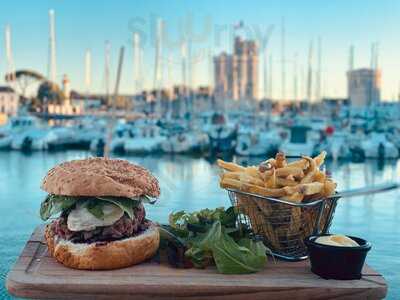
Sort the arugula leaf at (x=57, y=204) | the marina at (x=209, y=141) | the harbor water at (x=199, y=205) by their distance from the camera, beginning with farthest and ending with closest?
the marina at (x=209, y=141)
the harbor water at (x=199, y=205)
the arugula leaf at (x=57, y=204)

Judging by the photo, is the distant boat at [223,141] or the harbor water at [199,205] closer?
the harbor water at [199,205]

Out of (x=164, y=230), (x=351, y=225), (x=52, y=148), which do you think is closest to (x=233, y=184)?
(x=164, y=230)

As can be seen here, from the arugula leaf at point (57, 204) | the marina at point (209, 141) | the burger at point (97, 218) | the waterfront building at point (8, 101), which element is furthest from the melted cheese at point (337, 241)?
the waterfront building at point (8, 101)

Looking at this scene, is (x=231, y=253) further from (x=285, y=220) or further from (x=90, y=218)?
(x=90, y=218)

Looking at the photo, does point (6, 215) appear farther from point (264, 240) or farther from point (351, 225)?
point (264, 240)

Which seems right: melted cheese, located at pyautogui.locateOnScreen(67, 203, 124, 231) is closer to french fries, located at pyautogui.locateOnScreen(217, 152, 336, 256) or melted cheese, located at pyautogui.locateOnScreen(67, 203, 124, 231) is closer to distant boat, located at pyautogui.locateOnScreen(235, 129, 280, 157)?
french fries, located at pyautogui.locateOnScreen(217, 152, 336, 256)

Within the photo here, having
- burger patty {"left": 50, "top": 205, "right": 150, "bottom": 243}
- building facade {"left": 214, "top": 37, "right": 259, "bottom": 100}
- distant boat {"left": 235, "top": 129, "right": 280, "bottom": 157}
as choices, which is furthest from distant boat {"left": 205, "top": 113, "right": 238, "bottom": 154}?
burger patty {"left": 50, "top": 205, "right": 150, "bottom": 243}

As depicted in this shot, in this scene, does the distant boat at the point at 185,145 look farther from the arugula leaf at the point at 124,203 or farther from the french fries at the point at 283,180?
the arugula leaf at the point at 124,203
